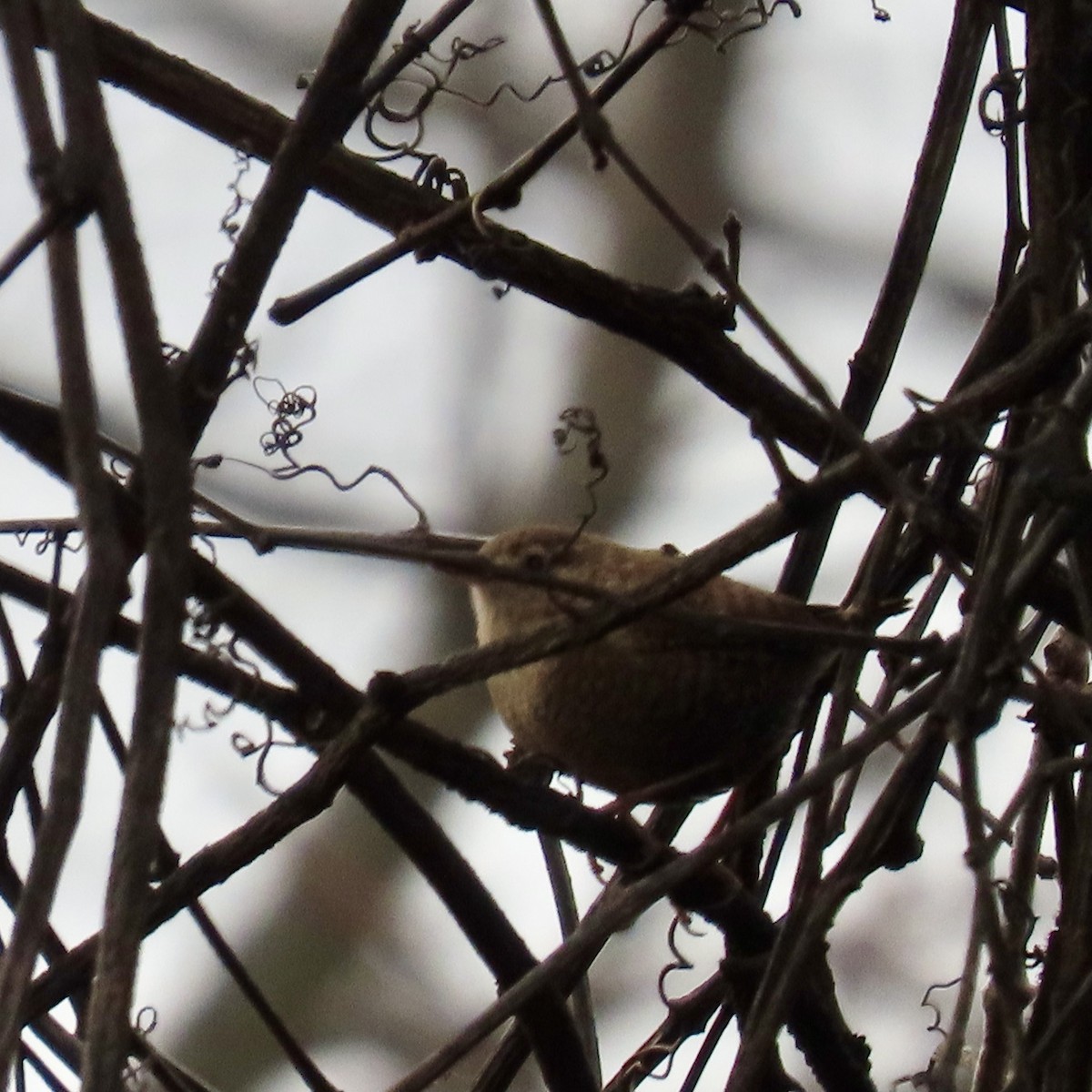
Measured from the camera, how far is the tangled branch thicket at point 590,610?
2.38ft

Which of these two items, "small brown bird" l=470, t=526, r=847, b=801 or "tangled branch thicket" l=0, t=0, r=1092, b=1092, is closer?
"tangled branch thicket" l=0, t=0, r=1092, b=1092

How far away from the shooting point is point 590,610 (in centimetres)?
104

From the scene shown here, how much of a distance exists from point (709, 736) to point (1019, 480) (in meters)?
0.62

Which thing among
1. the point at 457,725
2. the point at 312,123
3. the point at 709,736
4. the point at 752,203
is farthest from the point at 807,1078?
the point at 312,123

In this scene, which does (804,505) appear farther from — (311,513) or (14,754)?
(311,513)

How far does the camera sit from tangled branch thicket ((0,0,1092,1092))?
0.73 m

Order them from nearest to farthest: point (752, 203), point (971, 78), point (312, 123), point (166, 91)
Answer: point (312, 123)
point (166, 91)
point (971, 78)
point (752, 203)

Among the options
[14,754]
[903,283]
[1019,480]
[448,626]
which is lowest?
[1019,480]

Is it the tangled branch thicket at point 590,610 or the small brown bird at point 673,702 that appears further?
the small brown bird at point 673,702

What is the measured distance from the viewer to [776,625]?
3.41ft

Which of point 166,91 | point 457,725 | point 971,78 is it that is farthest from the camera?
point 457,725

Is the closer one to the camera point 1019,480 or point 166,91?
point 1019,480

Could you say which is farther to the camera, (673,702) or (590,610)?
(673,702)

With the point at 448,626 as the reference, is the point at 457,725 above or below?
below
